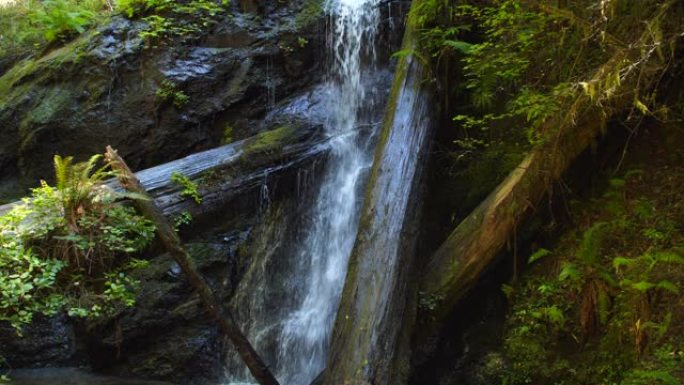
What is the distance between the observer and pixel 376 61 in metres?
8.53

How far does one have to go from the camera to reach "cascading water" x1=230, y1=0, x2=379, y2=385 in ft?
20.7

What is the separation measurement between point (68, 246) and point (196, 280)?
4.15 ft

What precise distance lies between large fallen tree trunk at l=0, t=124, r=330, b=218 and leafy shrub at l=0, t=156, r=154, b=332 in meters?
0.66

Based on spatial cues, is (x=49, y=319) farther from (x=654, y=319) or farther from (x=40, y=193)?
(x=654, y=319)

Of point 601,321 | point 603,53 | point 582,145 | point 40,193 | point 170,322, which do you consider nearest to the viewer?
point 601,321

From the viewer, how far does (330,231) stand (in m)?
7.16

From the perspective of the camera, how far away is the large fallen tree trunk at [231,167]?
630cm

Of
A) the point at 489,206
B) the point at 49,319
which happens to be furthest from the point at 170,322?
the point at 489,206

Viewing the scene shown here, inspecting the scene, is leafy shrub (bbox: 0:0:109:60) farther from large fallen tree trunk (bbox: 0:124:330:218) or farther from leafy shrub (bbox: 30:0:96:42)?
large fallen tree trunk (bbox: 0:124:330:218)

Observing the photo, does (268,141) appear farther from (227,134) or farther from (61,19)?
(61,19)

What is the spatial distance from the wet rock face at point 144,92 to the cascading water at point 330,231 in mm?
587

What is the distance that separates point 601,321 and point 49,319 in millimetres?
5984

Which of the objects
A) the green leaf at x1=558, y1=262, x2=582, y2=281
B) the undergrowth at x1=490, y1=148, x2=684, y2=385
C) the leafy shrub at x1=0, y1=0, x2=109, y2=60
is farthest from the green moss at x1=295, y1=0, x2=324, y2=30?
the green leaf at x1=558, y1=262, x2=582, y2=281

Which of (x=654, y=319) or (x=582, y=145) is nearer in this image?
(x=654, y=319)
